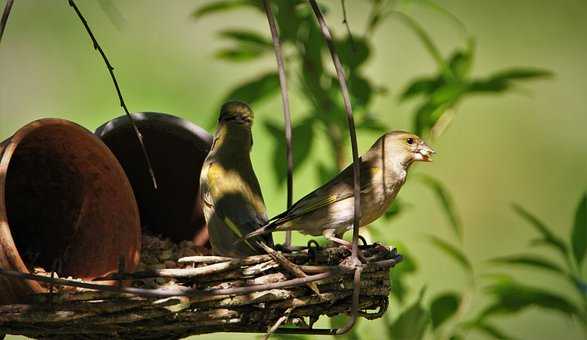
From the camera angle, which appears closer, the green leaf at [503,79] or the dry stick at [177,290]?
the dry stick at [177,290]

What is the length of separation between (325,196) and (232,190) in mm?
258

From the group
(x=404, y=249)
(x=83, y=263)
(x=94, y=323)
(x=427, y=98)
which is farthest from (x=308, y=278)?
(x=427, y=98)

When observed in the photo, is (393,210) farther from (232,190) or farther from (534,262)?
(232,190)

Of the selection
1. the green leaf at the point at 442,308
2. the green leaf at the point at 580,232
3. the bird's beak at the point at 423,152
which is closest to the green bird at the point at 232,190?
the bird's beak at the point at 423,152

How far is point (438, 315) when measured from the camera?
120 inches

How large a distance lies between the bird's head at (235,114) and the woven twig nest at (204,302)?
0.72 meters

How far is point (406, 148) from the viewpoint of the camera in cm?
275

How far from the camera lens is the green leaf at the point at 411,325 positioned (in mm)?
2809

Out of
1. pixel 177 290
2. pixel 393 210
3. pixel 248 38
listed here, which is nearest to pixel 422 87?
pixel 393 210

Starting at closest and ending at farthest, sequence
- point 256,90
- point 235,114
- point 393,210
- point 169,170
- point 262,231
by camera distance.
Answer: point 262,231 < point 235,114 < point 169,170 < point 393,210 < point 256,90

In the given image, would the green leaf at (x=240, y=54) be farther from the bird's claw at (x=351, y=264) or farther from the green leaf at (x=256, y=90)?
the bird's claw at (x=351, y=264)

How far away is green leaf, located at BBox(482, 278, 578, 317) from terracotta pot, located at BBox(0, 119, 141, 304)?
1236 mm

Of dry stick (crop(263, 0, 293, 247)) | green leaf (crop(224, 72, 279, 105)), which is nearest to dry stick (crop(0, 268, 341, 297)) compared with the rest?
dry stick (crop(263, 0, 293, 247))

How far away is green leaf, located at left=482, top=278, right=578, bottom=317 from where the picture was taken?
294 cm
